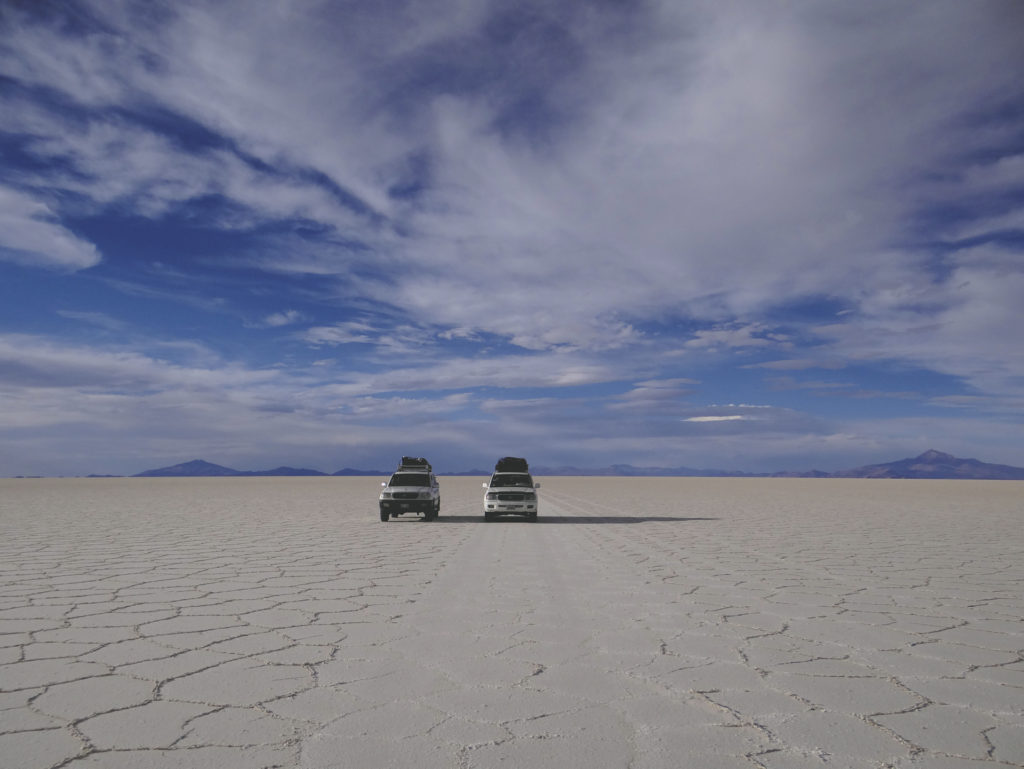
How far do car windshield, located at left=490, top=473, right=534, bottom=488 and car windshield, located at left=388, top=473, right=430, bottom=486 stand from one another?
1780 millimetres

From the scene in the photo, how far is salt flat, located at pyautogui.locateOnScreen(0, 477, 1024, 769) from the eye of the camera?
341 cm

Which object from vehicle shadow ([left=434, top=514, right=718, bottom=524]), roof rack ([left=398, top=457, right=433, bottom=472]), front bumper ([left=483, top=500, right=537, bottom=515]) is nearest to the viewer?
front bumper ([left=483, top=500, right=537, bottom=515])

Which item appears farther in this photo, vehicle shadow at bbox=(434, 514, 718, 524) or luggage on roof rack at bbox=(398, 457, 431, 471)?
luggage on roof rack at bbox=(398, 457, 431, 471)

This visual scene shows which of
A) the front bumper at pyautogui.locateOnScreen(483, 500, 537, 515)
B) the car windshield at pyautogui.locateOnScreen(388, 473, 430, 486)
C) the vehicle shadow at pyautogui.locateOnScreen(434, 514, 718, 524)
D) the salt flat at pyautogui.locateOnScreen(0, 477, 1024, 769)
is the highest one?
the car windshield at pyautogui.locateOnScreen(388, 473, 430, 486)

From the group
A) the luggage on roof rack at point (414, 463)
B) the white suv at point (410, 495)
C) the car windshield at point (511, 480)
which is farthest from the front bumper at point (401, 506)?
the luggage on roof rack at point (414, 463)

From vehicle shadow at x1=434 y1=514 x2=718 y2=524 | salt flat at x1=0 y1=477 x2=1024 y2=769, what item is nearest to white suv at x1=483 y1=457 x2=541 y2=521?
vehicle shadow at x1=434 y1=514 x2=718 y2=524

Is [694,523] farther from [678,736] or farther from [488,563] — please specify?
[678,736]

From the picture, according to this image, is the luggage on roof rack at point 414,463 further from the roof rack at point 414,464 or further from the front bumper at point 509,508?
the front bumper at point 509,508

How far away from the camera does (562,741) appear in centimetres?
345

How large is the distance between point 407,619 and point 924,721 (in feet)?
13.0

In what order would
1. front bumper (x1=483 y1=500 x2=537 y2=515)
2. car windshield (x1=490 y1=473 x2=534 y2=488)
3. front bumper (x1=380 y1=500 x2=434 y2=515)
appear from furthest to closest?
car windshield (x1=490 y1=473 x2=534 y2=488) < front bumper (x1=483 y1=500 x2=537 y2=515) < front bumper (x1=380 y1=500 x2=434 y2=515)

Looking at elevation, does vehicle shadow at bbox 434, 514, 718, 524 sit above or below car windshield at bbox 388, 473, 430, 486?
below

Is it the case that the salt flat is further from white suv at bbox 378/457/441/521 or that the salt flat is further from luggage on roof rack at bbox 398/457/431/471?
luggage on roof rack at bbox 398/457/431/471

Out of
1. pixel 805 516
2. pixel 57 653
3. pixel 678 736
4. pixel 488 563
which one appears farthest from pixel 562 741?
pixel 805 516
